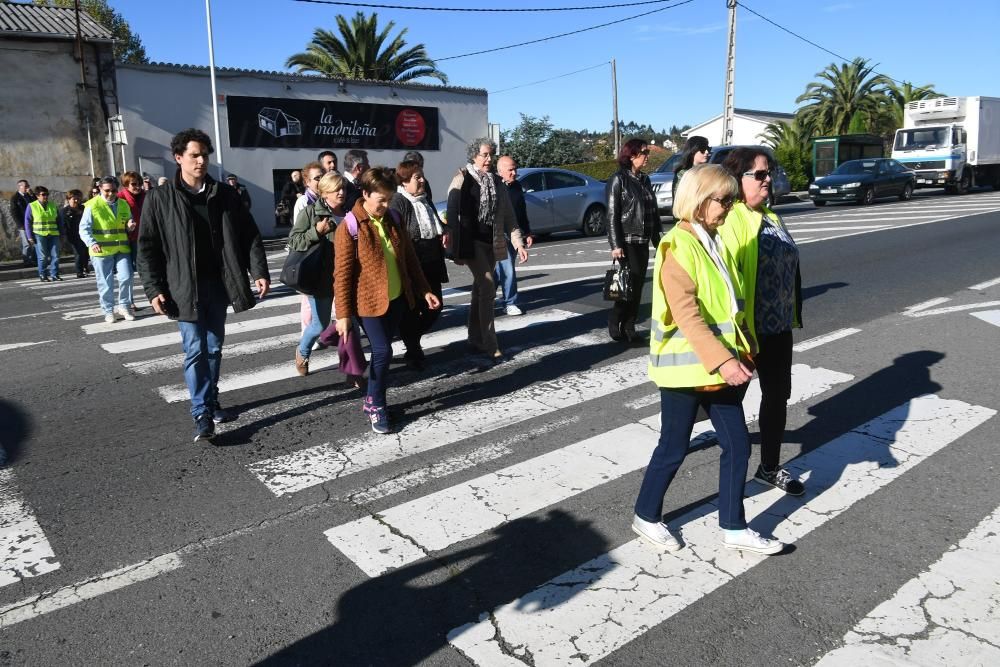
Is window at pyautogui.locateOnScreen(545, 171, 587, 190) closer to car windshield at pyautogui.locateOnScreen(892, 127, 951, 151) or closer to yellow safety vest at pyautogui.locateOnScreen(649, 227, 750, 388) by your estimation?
yellow safety vest at pyautogui.locateOnScreen(649, 227, 750, 388)

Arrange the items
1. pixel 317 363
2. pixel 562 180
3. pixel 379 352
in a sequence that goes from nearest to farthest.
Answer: pixel 379 352
pixel 317 363
pixel 562 180

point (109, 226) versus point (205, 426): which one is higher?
point (109, 226)

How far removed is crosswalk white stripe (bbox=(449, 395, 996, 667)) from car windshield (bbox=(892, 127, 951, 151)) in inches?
1210

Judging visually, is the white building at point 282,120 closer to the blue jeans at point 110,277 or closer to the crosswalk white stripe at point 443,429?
the blue jeans at point 110,277

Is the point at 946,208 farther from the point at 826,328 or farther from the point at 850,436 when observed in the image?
the point at 850,436

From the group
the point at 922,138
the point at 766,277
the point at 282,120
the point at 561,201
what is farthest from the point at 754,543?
the point at 922,138

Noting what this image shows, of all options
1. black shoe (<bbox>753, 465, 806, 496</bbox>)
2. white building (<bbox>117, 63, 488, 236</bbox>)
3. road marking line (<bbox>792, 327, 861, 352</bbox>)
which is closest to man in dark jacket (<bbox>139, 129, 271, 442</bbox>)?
black shoe (<bbox>753, 465, 806, 496</bbox>)

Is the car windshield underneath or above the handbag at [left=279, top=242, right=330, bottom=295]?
above

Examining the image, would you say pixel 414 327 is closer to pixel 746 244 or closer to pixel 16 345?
pixel 746 244

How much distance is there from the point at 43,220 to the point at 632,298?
11805 millimetres

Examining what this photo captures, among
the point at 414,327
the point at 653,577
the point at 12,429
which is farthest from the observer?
the point at 414,327

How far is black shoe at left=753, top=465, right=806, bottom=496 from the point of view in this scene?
4.00 meters

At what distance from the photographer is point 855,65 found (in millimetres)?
46469

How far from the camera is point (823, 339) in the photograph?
23.7ft
